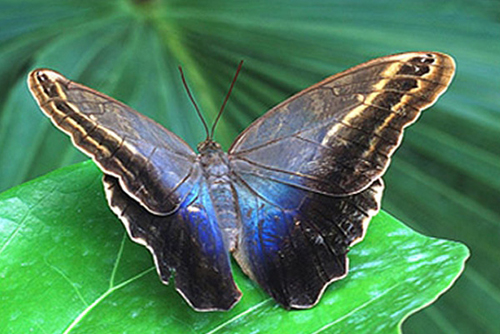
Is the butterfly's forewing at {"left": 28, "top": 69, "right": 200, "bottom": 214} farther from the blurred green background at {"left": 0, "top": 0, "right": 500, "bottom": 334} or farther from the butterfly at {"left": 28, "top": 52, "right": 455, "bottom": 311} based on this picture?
the blurred green background at {"left": 0, "top": 0, "right": 500, "bottom": 334}

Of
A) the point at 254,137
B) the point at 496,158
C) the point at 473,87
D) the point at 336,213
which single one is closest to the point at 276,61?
the point at 473,87

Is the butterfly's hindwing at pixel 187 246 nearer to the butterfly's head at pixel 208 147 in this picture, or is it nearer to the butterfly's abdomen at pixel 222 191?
the butterfly's abdomen at pixel 222 191

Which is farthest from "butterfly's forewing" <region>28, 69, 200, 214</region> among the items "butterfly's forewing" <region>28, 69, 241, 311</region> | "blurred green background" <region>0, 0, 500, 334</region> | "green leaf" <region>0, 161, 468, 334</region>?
"blurred green background" <region>0, 0, 500, 334</region>

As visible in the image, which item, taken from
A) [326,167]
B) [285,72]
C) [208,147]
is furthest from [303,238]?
[285,72]

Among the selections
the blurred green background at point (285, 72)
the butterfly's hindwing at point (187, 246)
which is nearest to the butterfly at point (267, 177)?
the butterfly's hindwing at point (187, 246)

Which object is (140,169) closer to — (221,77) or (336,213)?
(336,213)

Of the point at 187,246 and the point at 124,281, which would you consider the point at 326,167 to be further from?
the point at 124,281
